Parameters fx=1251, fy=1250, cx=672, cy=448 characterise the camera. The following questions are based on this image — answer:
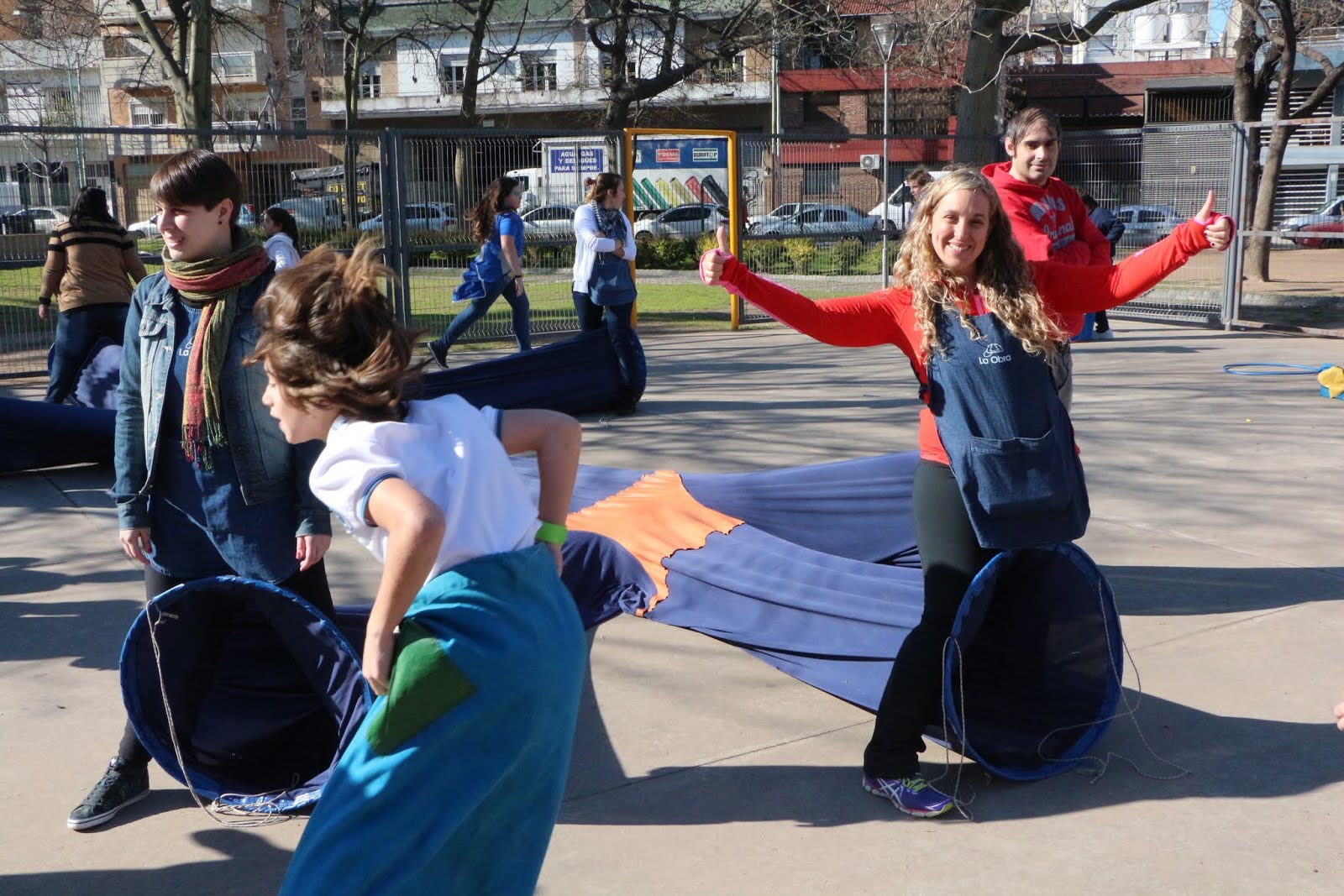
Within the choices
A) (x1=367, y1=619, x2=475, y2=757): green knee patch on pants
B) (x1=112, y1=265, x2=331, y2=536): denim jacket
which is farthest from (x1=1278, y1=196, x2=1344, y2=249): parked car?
(x1=367, y1=619, x2=475, y2=757): green knee patch on pants

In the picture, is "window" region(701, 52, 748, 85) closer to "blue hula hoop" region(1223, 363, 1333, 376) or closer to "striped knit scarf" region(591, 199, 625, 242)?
"blue hula hoop" region(1223, 363, 1333, 376)

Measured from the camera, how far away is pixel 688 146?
16.9 metres

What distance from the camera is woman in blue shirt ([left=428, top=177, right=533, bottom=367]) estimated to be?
10.9m

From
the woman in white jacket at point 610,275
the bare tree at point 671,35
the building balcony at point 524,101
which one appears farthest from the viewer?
the building balcony at point 524,101

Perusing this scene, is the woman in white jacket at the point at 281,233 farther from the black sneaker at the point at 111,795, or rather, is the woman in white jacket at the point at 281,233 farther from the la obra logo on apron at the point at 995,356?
the la obra logo on apron at the point at 995,356


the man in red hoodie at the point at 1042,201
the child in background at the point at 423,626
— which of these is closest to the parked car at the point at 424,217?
the man in red hoodie at the point at 1042,201

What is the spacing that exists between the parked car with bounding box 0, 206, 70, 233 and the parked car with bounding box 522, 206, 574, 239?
541cm

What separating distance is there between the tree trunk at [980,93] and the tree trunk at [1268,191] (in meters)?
4.89

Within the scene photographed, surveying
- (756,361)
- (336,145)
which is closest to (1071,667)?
(756,361)

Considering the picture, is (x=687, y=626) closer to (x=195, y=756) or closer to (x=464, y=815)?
(x=195, y=756)

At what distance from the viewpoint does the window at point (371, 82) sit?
57594 millimetres

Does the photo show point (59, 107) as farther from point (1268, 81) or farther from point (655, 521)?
point (655, 521)

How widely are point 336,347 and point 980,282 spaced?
1918 millimetres

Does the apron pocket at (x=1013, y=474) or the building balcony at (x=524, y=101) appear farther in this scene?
the building balcony at (x=524, y=101)
